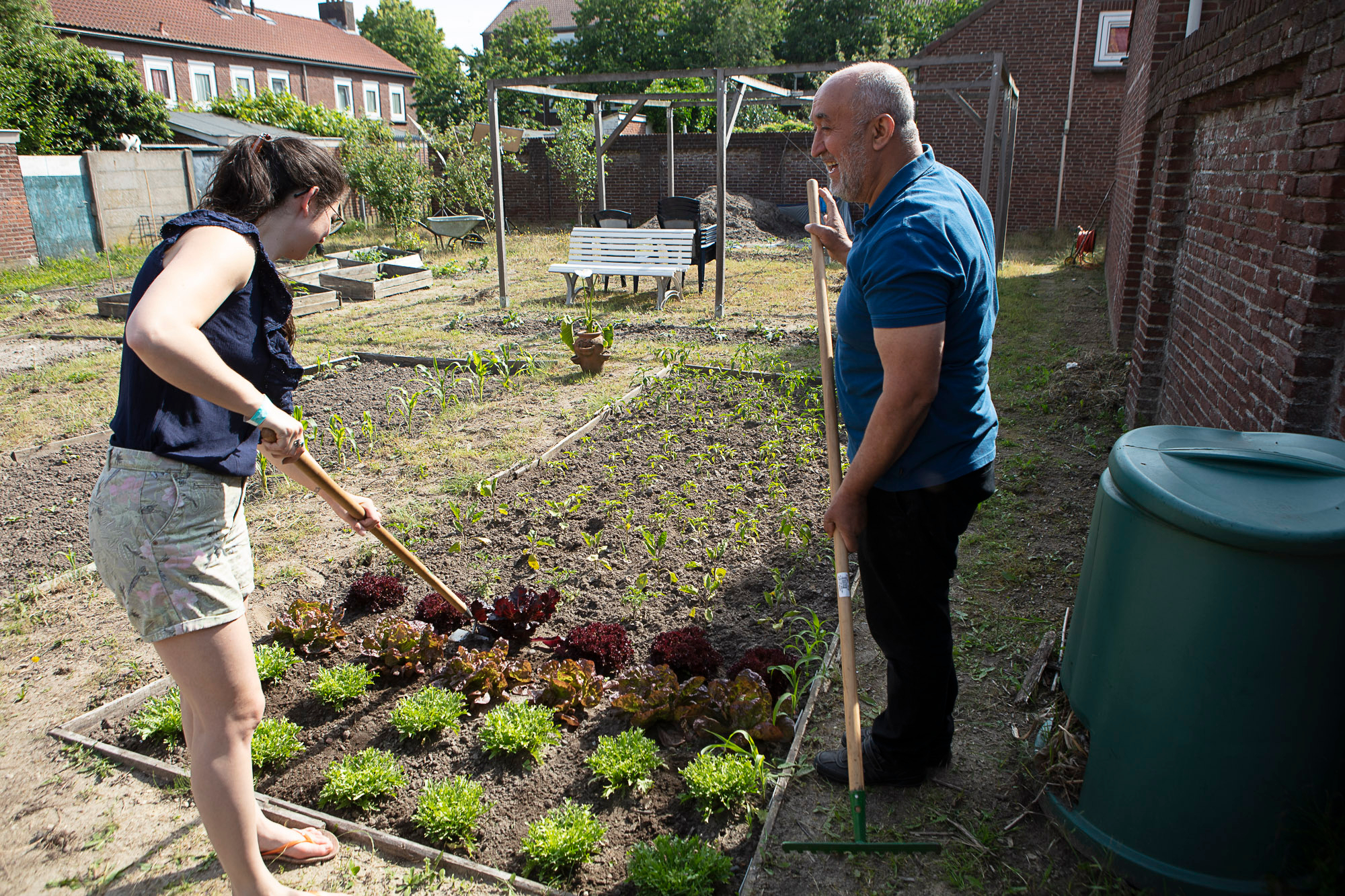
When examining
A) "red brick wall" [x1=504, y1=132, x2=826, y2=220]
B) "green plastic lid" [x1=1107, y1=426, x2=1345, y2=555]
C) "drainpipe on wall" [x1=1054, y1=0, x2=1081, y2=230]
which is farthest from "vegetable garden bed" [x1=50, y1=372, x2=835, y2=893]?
"red brick wall" [x1=504, y1=132, x2=826, y2=220]

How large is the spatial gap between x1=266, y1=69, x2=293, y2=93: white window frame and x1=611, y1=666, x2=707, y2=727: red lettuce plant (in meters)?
39.6

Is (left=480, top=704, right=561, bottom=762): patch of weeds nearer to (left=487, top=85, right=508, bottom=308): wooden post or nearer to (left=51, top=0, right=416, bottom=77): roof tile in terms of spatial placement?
(left=487, top=85, right=508, bottom=308): wooden post

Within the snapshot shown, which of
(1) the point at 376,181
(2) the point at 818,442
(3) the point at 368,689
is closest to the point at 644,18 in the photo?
(1) the point at 376,181

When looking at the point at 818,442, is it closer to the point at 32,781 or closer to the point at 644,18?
the point at 32,781

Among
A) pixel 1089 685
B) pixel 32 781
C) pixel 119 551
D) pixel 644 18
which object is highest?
pixel 644 18

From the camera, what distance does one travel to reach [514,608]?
11.2 feet

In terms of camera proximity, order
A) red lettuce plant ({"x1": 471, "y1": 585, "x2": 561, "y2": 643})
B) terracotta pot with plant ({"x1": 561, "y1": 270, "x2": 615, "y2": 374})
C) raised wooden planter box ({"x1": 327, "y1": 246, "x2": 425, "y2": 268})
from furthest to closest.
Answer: raised wooden planter box ({"x1": 327, "y1": 246, "x2": 425, "y2": 268}), terracotta pot with plant ({"x1": 561, "y1": 270, "x2": 615, "y2": 374}), red lettuce plant ({"x1": 471, "y1": 585, "x2": 561, "y2": 643})

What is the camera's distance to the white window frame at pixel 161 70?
1211 inches

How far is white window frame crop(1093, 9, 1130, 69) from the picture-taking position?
60.0 feet

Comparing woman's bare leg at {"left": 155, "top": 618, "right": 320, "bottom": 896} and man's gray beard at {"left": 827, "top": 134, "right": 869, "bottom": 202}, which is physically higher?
man's gray beard at {"left": 827, "top": 134, "right": 869, "bottom": 202}

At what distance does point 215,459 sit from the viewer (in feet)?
6.34

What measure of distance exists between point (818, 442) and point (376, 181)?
50.7 feet

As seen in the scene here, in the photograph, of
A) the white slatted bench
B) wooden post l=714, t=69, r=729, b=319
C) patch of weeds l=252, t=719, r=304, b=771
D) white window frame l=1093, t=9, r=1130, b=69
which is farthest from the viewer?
white window frame l=1093, t=9, r=1130, b=69

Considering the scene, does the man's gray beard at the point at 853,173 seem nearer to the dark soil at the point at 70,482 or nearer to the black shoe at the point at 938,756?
the black shoe at the point at 938,756
